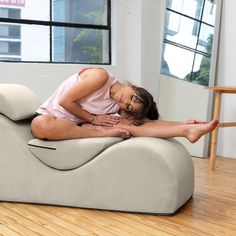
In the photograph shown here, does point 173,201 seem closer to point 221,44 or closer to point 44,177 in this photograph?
point 44,177

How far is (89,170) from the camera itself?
2154 mm

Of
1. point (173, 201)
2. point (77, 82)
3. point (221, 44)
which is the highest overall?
point (221, 44)

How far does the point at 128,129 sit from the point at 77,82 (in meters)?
0.38

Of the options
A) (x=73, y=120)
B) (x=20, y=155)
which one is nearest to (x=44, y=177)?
(x=20, y=155)

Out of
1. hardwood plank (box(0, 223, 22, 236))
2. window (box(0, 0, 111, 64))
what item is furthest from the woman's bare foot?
window (box(0, 0, 111, 64))

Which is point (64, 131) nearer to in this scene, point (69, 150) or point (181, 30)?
point (69, 150)

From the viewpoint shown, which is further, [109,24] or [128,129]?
[109,24]

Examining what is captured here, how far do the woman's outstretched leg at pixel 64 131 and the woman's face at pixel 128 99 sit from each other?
129mm

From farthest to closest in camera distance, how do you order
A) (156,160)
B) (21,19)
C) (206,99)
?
1. (21,19)
2. (206,99)
3. (156,160)

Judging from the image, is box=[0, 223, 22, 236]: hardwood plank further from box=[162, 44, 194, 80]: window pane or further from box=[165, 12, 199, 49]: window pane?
box=[165, 12, 199, 49]: window pane

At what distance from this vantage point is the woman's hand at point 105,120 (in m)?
2.37

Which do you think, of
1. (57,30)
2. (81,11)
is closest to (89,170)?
(57,30)

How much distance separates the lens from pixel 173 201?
2061mm

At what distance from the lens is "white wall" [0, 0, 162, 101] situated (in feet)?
12.9
